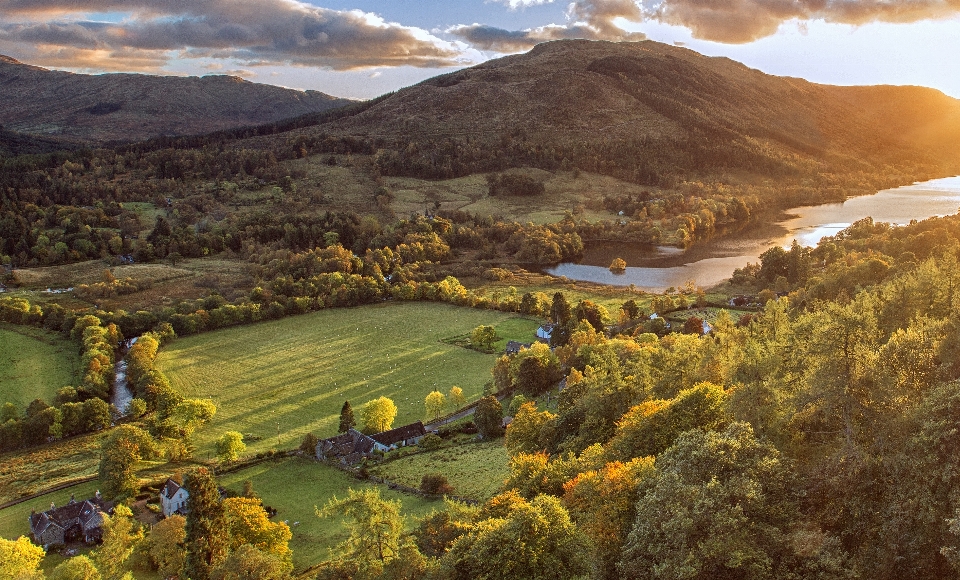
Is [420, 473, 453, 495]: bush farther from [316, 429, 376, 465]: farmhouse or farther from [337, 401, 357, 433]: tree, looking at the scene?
[337, 401, 357, 433]: tree

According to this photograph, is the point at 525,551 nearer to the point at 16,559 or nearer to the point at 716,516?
the point at 716,516

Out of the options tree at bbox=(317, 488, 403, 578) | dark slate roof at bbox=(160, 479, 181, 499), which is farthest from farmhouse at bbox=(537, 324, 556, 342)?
tree at bbox=(317, 488, 403, 578)

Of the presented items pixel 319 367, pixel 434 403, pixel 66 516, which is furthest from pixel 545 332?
pixel 66 516

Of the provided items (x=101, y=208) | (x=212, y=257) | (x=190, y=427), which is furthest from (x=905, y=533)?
(x=101, y=208)

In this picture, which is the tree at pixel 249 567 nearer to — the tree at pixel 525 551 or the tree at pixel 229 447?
the tree at pixel 525 551

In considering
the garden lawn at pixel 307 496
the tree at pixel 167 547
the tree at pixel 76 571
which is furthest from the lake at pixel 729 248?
the tree at pixel 76 571

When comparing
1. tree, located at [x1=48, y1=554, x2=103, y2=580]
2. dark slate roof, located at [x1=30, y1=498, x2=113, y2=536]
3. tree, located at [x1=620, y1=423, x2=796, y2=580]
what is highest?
tree, located at [x1=620, y1=423, x2=796, y2=580]
